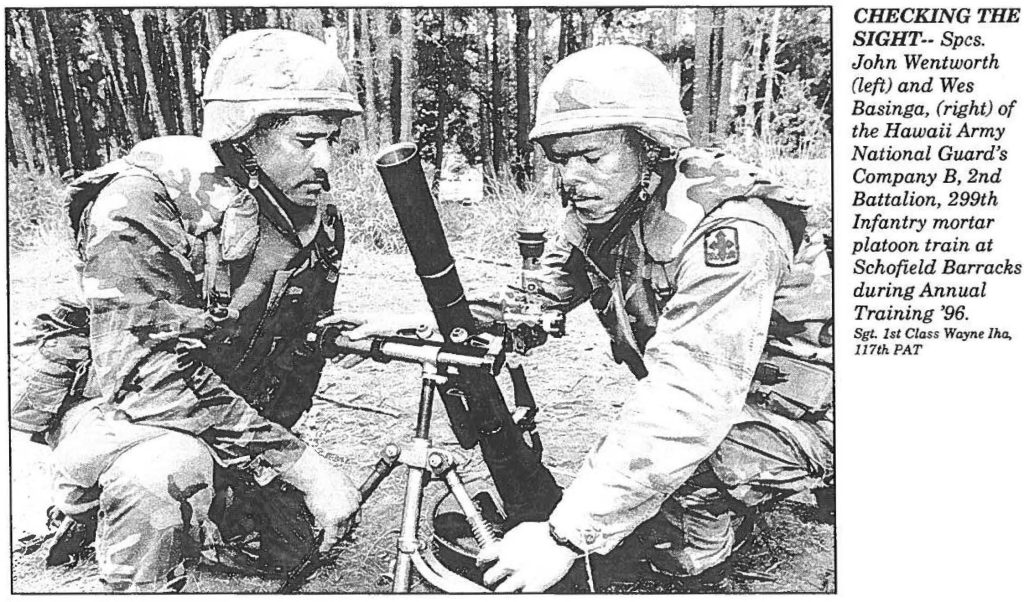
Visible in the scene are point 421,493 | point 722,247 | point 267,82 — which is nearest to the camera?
point 722,247

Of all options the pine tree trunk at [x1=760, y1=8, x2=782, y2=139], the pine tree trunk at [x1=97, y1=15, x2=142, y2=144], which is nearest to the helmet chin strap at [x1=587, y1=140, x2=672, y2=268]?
the pine tree trunk at [x1=760, y1=8, x2=782, y2=139]

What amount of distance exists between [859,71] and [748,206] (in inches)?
28.1

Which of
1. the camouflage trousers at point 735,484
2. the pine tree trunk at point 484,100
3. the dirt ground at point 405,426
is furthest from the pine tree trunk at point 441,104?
the camouflage trousers at point 735,484

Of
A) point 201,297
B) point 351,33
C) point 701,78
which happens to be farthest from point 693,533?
point 351,33

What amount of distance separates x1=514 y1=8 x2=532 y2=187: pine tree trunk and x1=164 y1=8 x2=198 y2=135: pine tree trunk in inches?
44.7

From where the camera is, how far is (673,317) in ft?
11.6

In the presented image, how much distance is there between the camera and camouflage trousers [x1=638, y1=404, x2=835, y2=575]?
3.58 metres

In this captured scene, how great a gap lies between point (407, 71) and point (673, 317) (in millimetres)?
1285

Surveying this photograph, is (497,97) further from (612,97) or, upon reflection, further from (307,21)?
(307,21)

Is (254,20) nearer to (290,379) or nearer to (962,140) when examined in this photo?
(290,379)

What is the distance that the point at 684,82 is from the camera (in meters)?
3.69

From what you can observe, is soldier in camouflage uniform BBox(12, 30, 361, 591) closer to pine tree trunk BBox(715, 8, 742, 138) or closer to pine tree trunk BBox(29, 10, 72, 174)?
pine tree trunk BBox(29, 10, 72, 174)

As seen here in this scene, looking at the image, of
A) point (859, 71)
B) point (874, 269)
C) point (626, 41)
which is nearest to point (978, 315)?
point (874, 269)

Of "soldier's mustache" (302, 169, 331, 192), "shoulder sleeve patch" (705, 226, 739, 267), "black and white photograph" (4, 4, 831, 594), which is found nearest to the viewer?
"shoulder sleeve patch" (705, 226, 739, 267)
